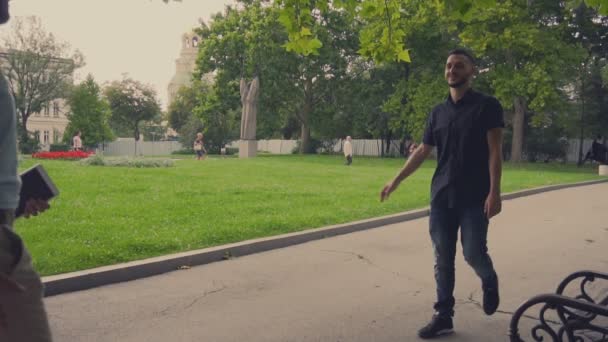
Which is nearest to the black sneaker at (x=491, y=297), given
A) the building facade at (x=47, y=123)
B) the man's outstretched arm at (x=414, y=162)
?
the man's outstretched arm at (x=414, y=162)

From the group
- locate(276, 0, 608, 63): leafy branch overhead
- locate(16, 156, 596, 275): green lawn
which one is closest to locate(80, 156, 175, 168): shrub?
locate(16, 156, 596, 275): green lawn

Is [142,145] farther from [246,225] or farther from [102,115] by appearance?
[246,225]

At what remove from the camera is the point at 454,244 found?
4.08 meters

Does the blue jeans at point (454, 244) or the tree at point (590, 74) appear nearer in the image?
the blue jeans at point (454, 244)

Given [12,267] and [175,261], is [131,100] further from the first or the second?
[12,267]

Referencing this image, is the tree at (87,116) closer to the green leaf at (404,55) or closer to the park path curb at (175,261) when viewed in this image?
the park path curb at (175,261)

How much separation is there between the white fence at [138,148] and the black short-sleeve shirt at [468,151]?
57069mm

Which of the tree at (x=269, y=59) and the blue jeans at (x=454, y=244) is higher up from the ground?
the tree at (x=269, y=59)

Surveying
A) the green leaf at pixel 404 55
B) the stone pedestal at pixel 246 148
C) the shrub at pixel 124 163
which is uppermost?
the green leaf at pixel 404 55

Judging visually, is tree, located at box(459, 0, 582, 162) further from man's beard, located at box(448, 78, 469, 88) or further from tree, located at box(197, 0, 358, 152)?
man's beard, located at box(448, 78, 469, 88)

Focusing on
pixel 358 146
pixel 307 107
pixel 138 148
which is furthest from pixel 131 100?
pixel 307 107

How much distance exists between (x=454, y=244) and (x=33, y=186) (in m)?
2.99

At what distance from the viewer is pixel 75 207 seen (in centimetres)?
931

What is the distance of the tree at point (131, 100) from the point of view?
68.3 m
